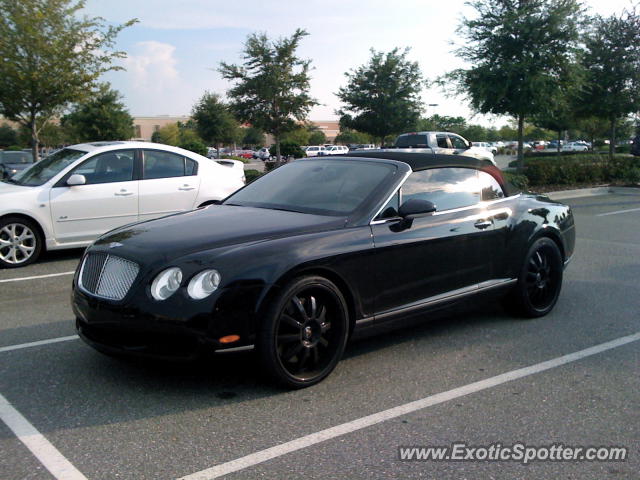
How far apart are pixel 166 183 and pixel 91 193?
42.4 inches

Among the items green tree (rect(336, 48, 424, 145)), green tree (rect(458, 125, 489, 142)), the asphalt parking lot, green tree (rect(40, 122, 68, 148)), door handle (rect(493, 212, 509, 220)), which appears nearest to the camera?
the asphalt parking lot

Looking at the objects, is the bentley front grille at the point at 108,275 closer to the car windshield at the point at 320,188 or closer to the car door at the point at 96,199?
the car windshield at the point at 320,188

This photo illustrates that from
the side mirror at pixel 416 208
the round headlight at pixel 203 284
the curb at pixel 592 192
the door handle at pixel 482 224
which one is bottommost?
the curb at pixel 592 192

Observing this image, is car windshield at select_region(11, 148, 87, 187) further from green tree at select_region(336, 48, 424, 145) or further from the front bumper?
green tree at select_region(336, 48, 424, 145)

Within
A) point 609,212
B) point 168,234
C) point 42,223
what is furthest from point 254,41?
point 168,234

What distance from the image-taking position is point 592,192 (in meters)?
19.8

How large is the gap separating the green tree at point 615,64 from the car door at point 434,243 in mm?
22191

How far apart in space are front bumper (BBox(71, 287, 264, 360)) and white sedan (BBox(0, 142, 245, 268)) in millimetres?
5128

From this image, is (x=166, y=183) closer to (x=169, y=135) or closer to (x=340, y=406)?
(x=340, y=406)

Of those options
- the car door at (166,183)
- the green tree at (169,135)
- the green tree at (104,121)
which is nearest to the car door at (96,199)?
the car door at (166,183)

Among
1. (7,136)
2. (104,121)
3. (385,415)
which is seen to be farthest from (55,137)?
(385,415)

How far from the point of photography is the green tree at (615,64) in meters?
25.4

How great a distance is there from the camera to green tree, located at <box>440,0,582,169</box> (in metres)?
19.3

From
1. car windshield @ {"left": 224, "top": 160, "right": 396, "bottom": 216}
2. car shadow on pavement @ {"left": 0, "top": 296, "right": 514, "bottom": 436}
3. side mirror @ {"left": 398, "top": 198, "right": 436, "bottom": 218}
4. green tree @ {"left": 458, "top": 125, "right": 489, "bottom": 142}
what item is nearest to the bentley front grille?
car shadow on pavement @ {"left": 0, "top": 296, "right": 514, "bottom": 436}
